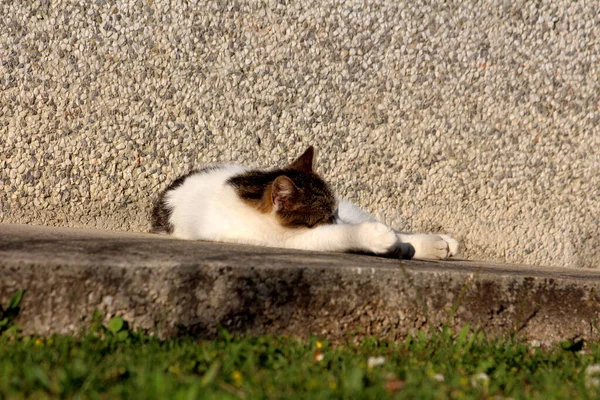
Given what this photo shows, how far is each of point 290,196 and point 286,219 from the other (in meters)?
0.13

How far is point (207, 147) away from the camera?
14.5 ft

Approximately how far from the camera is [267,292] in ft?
8.16

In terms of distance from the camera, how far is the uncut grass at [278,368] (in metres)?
1.70

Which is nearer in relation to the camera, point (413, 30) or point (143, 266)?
point (143, 266)

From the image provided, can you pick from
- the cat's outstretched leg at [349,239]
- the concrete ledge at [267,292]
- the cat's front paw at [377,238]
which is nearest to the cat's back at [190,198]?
the cat's outstretched leg at [349,239]

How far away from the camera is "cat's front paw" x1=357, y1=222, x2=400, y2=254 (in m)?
3.23

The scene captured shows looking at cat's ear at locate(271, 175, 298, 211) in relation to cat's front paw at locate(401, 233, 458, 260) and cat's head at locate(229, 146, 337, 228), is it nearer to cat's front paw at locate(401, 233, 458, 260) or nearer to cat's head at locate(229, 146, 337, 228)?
cat's head at locate(229, 146, 337, 228)

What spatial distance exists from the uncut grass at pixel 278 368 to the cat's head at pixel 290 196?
1.05 meters

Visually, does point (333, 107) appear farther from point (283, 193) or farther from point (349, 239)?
point (349, 239)

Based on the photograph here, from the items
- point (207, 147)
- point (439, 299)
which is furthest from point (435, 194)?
point (439, 299)

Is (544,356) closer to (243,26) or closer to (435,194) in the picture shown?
(435,194)

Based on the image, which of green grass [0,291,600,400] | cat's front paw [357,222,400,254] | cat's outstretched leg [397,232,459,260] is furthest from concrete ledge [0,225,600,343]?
cat's outstretched leg [397,232,459,260]

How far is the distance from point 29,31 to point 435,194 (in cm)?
278

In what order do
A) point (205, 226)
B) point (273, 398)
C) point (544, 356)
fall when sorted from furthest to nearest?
point (205, 226) → point (544, 356) → point (273, 398)
